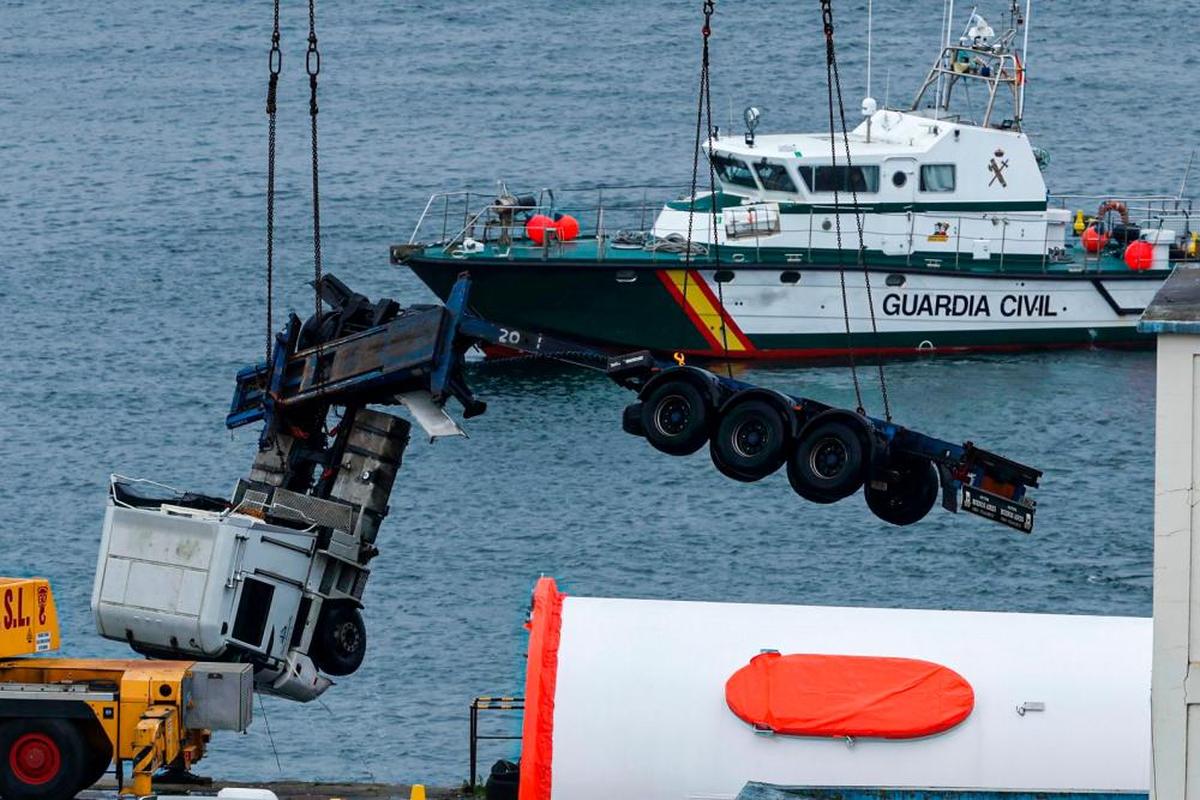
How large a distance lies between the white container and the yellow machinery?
3.10 meters

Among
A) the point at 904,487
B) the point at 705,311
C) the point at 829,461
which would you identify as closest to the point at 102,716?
the point at 829,461

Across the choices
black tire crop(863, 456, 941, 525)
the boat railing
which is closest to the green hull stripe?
the boat railing

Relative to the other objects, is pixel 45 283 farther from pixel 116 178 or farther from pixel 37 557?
pixel 37 557

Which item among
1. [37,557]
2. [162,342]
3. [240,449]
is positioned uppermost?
[162,342]

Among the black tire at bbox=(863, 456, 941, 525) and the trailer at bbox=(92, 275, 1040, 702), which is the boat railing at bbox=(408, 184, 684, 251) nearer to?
the trailer at bbox=(92, 275, 1040, 702)

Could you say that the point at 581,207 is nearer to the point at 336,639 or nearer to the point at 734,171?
the point at 734,171

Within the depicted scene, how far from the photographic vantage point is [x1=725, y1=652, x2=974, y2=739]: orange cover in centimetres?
2412

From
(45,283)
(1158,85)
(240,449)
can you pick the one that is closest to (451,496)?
(240,449)

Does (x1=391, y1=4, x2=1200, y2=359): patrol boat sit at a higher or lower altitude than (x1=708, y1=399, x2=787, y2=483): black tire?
higher

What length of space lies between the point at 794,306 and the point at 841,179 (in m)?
2.93

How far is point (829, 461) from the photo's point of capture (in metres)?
26.2

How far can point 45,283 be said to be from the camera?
A: 64.5m

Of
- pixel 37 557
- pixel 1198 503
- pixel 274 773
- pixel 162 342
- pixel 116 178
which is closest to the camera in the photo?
pixel 1198 503

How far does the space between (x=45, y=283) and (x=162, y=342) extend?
710 cm
